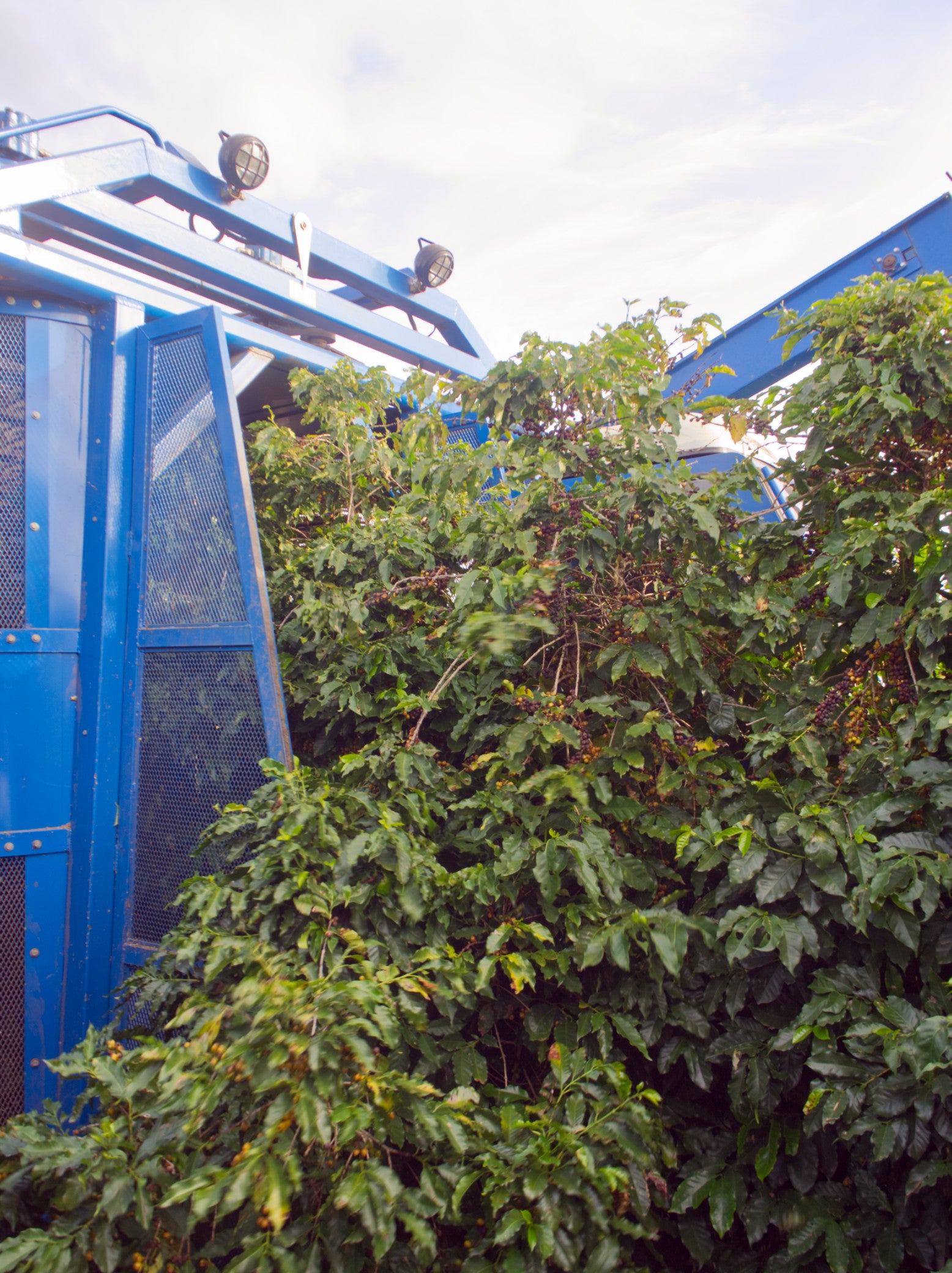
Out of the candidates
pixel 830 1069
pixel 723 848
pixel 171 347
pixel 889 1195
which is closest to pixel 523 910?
pixel 723 848

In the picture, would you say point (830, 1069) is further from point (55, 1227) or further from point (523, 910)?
point (55, 1227)

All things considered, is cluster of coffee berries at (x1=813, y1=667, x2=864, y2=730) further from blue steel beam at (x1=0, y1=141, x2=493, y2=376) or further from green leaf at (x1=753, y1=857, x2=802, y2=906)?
blue steel beam at (x1=0, y1=141, x2=493, y2=376)

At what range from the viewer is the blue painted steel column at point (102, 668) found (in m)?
2.40

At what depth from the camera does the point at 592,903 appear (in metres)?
2.05

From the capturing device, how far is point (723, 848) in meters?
2.04

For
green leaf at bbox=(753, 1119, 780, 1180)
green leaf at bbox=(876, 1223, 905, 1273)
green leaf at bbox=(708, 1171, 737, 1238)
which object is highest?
green leaf at bbox=(753, 1119, 780, 1180)

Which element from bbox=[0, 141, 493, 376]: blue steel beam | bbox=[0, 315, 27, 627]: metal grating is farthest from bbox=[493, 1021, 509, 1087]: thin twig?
bbox=[0, 141, 493, 376]: blue steel beam

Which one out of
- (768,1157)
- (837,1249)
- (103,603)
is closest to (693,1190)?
(768,1157)

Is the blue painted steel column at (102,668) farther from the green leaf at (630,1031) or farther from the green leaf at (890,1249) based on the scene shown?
the green leaf at (890,1249)

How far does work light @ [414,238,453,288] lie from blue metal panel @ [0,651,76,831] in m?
2.73

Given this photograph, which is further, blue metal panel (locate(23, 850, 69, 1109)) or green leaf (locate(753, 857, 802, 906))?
blue metal panel (locate(23, 850, 69, 1109))

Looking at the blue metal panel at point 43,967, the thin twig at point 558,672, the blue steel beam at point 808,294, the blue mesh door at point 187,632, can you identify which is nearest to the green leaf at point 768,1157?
the thin twig at point 558,672

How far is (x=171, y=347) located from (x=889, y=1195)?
310cm

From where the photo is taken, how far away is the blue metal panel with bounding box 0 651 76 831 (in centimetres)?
233
